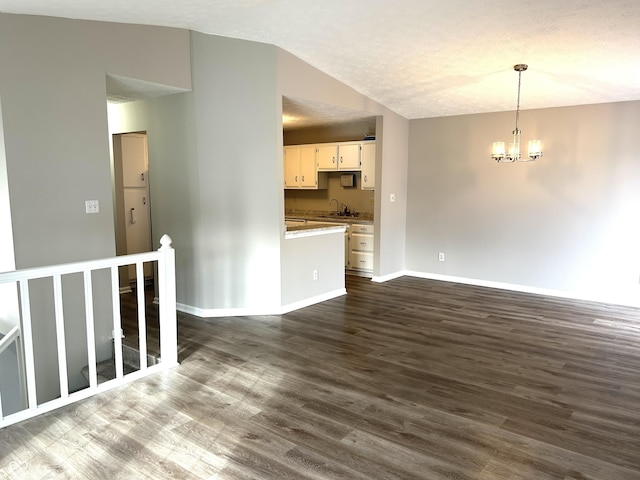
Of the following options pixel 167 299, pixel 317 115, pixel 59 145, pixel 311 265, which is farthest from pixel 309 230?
pixel 59 145

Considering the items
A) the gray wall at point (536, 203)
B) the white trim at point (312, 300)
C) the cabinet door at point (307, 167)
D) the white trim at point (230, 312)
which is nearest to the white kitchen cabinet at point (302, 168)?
the cabinet door at point (307, 167)

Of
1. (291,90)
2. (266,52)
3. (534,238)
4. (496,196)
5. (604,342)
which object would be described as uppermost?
(266,52)

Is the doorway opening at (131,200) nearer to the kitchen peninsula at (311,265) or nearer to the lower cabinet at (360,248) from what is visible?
the kitchen peninsula at (311,265)

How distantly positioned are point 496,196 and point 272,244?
334cm

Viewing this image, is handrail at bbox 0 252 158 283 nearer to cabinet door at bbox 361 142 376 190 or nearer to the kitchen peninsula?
the kitchen peninsula

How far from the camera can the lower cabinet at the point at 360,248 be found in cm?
682

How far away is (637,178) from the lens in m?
5.14

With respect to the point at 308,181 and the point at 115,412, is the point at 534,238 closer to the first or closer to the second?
the point at 308,181

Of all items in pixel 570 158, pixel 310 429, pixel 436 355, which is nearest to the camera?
pixel 310 429

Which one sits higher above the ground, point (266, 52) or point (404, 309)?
point (266, 52)

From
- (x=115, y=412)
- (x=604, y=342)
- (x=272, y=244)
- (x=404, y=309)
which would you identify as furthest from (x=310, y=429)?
(x=604, y=342)

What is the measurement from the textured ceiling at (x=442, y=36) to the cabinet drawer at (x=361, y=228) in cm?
215

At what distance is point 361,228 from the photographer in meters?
6.88

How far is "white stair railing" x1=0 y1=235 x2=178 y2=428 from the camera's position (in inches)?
102
